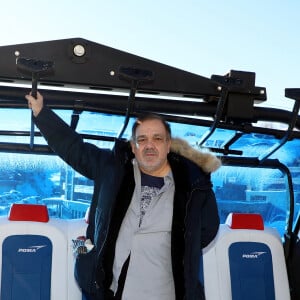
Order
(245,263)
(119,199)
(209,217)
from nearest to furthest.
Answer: (119,199) → (209,217) → (245,263)

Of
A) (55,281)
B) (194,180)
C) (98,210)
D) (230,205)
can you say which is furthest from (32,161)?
(230,205)

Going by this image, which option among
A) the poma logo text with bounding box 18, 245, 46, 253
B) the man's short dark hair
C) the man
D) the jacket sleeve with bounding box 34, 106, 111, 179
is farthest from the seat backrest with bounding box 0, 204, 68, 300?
the man's short dark hair

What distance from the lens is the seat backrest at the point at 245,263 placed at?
335 cm

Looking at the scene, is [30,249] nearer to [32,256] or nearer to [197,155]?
[32,256]

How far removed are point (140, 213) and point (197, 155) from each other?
0.41 meters

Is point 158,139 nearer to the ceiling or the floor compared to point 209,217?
nearer to the ceiling

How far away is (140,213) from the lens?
7.40 feet

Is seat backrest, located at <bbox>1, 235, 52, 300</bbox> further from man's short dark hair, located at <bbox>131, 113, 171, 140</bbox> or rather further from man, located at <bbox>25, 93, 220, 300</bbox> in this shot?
man's short dark hair, located at <bbox>131, 113, 171, 140</bbox>

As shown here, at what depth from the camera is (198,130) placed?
2.70 metres

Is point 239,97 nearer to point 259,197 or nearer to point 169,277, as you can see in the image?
point 169,277

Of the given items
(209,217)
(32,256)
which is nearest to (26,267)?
(32,256)

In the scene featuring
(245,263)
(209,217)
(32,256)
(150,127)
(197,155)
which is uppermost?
(150,127)

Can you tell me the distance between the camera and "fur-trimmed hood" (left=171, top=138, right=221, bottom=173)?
2.37 metres

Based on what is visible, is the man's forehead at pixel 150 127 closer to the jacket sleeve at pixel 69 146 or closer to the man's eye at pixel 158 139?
the man's eye at pixel 158 139
